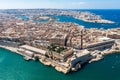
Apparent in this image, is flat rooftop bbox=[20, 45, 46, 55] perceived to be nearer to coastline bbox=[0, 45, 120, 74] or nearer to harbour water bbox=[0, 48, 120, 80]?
coastline bbox=[0, 45, 120, 74]

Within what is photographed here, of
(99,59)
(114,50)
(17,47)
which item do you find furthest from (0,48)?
(114,50)

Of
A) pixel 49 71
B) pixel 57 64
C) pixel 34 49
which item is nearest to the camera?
pixel 49 71

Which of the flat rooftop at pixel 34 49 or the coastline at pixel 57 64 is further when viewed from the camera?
the flat rooftop at pixel 34 49

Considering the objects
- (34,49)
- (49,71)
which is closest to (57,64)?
(49,71)

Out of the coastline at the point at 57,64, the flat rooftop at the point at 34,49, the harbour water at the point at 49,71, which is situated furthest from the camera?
the flat rooftop at the point at 34,49

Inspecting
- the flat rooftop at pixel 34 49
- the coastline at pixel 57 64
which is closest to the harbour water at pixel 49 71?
the coastline at pixel 57 64

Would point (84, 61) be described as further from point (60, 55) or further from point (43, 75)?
point (43, 75)

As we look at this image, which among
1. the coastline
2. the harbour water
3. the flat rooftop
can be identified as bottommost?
the harbour water

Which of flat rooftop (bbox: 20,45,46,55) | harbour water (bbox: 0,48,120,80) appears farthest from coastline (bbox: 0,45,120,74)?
flat rooftop (bbox: 20,45,46,55)

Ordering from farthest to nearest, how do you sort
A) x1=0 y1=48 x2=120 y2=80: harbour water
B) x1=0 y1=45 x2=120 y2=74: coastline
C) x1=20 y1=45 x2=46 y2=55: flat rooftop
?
x1=20 y1=45 x2=46 y2=55: flat rooftop
x1=0 y1=45 x2=120 y2=74: coastline
x1=0 y1=48 x2=120 y2=80: harbour water

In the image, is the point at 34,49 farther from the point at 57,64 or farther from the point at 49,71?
the point at 49,71

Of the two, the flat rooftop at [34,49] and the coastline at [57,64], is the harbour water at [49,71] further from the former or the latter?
the flat rooftop at [34,49]
